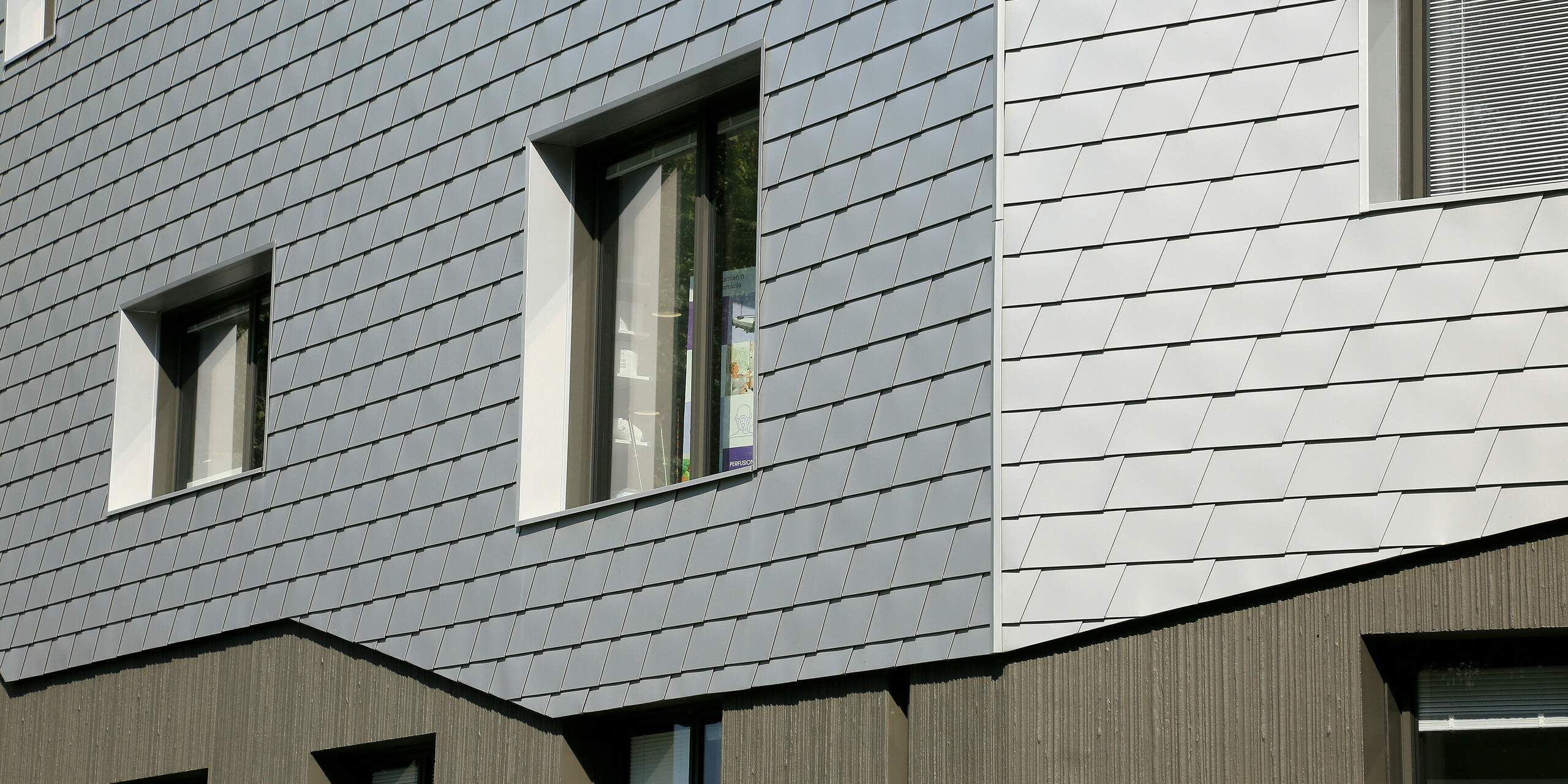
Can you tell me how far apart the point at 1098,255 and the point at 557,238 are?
3.26 meters

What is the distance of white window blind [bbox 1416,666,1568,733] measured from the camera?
6.36 m

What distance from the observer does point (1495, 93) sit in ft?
22.6

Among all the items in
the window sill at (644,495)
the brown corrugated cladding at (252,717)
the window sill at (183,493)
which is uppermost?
the window sill at (183,493)

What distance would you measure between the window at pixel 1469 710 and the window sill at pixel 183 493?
249 inches

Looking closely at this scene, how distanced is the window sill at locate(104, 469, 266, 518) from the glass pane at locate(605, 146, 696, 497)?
7.96 ft

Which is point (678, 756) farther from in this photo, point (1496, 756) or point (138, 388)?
point (138, 388)

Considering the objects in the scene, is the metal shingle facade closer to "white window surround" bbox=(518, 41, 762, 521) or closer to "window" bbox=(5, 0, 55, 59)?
"white window surround" bbox=(518, 41, 762, 521)

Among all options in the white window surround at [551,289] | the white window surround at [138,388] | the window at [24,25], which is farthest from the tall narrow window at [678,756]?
the window at [24,25]

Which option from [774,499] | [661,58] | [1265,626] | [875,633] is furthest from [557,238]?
[1265,626]

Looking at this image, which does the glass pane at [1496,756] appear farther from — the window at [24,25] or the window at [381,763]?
the window at [24,25]

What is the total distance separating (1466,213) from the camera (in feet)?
21.2

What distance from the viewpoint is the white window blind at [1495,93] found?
6762 millimetres

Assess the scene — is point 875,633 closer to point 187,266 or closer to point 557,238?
point 557,238

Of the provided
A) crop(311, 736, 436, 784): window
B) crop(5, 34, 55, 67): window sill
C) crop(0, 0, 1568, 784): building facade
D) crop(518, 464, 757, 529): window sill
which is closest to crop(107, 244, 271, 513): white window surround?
crop(0, 0, 1568, 784): building facade
